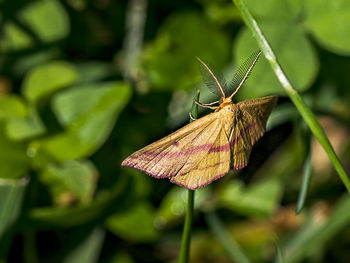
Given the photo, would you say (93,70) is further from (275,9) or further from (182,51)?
(275,9)

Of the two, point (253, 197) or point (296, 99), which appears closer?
point (296, 99)

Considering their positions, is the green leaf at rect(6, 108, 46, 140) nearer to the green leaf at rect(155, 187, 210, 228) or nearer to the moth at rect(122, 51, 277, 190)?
the green leaf at rect(155, 187, 210, 228)

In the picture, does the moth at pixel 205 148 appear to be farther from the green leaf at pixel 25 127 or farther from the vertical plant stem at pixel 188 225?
the green leaf at pixel 25 127

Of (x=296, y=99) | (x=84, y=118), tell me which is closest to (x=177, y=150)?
(x=296, y=99)

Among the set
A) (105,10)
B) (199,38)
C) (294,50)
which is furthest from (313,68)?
(105,10)

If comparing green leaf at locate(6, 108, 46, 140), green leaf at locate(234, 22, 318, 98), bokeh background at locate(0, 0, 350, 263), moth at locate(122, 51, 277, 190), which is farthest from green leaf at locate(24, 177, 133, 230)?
moth at locate(122, 51, 277, 190)

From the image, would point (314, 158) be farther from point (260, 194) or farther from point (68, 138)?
point (68, 138)

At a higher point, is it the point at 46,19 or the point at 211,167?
the point at 46,19
